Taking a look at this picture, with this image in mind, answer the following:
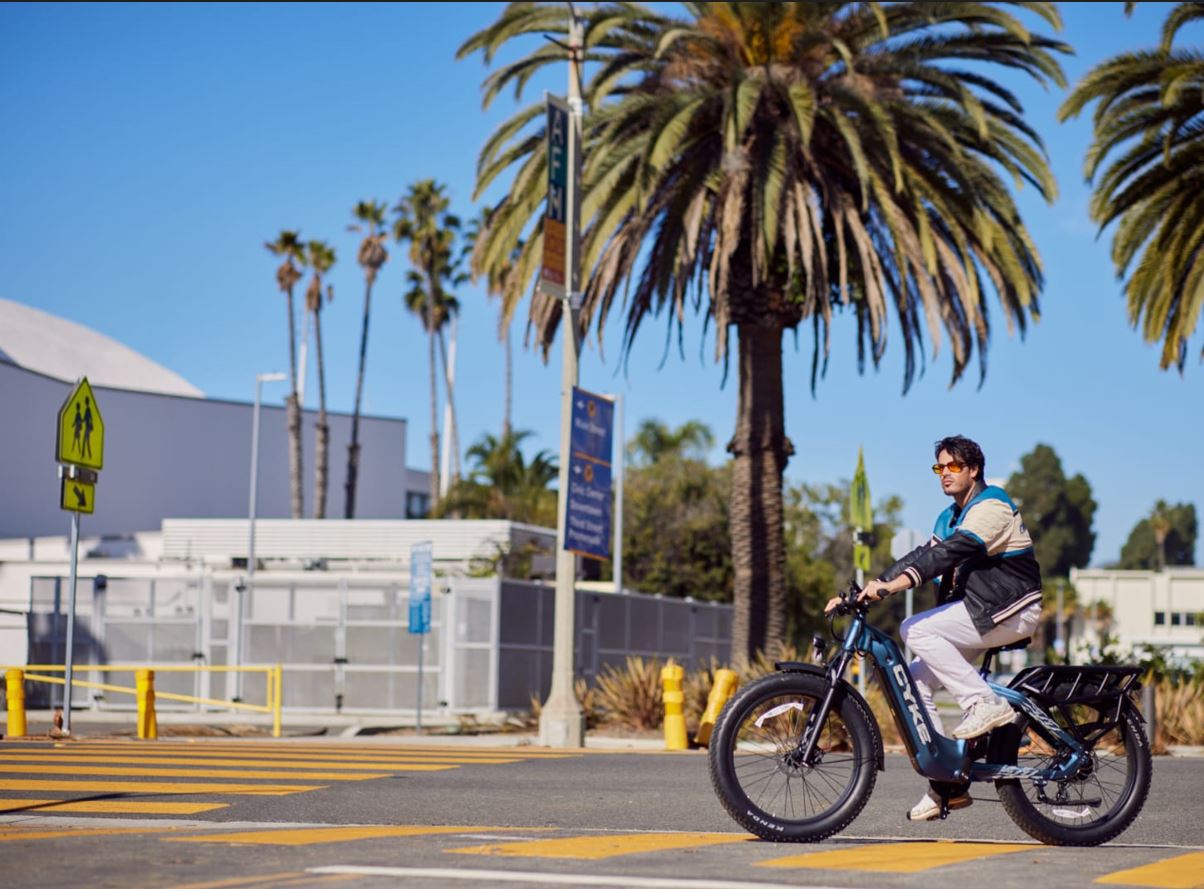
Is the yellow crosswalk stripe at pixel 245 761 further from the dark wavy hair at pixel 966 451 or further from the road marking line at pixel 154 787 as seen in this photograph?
the dark wavy hair at pixel 966 451

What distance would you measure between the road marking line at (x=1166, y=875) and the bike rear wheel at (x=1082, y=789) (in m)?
0.67

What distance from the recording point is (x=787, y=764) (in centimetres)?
723

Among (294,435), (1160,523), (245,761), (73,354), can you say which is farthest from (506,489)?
(1160,523)

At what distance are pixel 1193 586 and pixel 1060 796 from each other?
100723 millimetres

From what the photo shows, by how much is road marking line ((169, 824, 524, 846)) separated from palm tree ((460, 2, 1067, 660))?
51.5ft

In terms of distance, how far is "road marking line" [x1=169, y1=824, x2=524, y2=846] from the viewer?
23.0 feet

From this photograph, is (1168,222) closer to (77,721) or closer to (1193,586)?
(77,721)

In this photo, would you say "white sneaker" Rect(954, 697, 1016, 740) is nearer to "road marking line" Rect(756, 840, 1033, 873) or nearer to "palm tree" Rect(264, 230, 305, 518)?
"road marking line" Rect(756, 840, 1033, 873)

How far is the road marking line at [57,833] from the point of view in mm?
7129

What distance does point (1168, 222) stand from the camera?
23578mm

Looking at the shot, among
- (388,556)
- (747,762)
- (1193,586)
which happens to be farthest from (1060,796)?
(1193,586)

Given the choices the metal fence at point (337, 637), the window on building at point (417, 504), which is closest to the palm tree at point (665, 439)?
the window on building at point (417, 504)

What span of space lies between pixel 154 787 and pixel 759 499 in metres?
15.0

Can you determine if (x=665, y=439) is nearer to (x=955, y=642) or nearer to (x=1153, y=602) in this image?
(x=1153, y=602)
